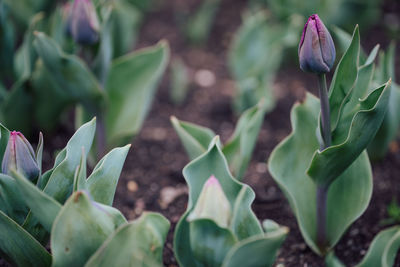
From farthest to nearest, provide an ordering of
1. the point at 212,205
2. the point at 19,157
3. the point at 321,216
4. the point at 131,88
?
the point at 131,88 → the point at 321,216 → the point at 19,157 → the point at 212,205

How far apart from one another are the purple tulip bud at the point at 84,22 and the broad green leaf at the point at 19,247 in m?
0.77

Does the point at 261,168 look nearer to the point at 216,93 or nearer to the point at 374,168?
the point at 374,168

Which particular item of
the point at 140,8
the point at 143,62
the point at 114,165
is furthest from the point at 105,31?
the point at 140,8

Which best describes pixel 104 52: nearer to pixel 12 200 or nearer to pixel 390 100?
pixel 12 200

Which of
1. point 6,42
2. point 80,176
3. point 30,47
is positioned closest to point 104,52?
point 30,47

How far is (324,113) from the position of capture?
1.39 m

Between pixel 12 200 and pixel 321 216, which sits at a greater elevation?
pixel 12 200

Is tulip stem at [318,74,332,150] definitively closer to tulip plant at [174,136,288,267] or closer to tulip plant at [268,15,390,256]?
tulip plant at [268,15,390,256]

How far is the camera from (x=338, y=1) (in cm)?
283

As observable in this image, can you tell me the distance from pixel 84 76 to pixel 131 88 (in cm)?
37

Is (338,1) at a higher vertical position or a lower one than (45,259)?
higher

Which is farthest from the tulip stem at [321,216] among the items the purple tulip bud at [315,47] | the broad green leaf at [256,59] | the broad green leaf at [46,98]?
the broad green leaf at [46,98]

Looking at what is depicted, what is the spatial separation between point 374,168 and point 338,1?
101cm

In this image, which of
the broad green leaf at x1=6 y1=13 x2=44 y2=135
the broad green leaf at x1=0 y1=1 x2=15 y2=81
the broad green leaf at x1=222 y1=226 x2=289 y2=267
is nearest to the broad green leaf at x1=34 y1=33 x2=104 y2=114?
the broad green leaf at x1=6 y1=13 x2=44 y2=135
